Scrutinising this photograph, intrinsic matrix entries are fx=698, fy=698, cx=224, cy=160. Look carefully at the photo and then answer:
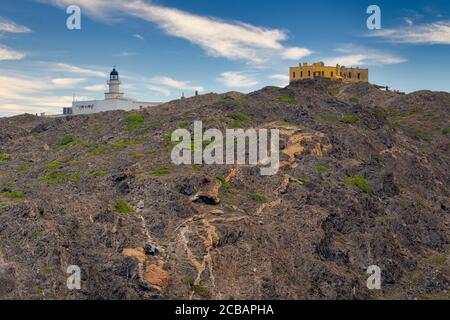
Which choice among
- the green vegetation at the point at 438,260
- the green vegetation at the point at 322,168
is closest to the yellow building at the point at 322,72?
the green vegetation at the point at 322,168

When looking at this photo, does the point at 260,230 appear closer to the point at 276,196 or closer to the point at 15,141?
the point at 276,196

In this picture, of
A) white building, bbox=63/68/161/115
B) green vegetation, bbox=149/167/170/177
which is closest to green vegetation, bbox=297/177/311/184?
green vegetation, bbox=149/167/170/177

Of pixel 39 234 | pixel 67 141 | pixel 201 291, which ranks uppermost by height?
pixel 67 141

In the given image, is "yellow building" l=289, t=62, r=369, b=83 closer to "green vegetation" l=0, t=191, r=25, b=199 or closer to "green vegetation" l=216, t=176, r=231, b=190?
"green vegetation" l=216, t=176, r=231, b=190

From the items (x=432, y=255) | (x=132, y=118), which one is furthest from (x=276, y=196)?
(x=132, y=118)

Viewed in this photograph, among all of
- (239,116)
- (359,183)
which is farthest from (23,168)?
(359,183)

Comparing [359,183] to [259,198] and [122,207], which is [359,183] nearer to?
[259,198]
